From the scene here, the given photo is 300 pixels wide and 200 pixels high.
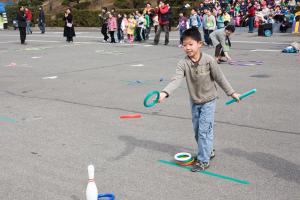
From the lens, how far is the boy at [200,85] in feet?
15.9

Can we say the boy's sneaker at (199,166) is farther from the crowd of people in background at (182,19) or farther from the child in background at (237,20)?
the child in background at (237,20)

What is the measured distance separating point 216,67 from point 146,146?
169 centimetres

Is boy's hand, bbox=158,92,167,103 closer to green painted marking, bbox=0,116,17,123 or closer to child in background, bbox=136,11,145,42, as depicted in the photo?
green painted marking, bbox=0,116,17,123

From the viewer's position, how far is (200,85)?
4.95m

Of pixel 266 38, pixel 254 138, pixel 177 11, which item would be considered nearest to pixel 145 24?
pixel 266 38

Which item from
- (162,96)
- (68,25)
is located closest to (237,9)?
(68,25)

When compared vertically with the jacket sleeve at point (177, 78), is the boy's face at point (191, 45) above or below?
above

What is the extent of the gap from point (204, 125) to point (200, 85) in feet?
1.54

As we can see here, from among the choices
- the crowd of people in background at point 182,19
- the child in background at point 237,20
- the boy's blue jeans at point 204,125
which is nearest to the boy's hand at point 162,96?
the boy's blue jeans at point 204,125

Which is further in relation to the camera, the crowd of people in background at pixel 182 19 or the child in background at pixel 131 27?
the child in background at pixel 131 27

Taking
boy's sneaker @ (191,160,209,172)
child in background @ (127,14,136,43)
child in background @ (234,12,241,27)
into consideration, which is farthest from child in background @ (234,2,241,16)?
boy's sneaker @ (191,160,209,172)

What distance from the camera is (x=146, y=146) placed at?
6039mm

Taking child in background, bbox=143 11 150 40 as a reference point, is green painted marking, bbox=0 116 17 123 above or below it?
below

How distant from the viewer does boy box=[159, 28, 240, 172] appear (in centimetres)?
484
